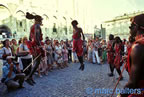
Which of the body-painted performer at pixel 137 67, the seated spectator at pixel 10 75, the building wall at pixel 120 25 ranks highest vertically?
the building wall at pixel 120 25

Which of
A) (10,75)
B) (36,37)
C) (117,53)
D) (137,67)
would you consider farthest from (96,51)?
(137,67)

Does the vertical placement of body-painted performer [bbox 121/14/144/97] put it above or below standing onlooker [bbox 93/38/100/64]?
above

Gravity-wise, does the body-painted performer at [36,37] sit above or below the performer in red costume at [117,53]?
above

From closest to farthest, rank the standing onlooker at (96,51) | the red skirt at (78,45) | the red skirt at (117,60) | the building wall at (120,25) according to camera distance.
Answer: the red skirt at (78,45) → the red skirt at (117,60) → the standing onlooker at (96,51) → the building wall at (120,25)

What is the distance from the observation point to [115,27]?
37.5m

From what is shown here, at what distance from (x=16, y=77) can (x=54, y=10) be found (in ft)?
80.5

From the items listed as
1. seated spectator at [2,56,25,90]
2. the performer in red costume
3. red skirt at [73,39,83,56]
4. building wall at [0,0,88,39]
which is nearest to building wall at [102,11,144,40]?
building wall at [0,0,88,39]

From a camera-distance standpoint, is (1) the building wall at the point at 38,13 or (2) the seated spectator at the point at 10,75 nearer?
(2) the seated spectator at the point at 10,75

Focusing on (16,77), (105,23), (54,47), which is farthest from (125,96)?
(105,23)

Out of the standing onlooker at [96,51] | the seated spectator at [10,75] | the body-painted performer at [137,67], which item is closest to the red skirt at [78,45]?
the seated spectator at [10,75]

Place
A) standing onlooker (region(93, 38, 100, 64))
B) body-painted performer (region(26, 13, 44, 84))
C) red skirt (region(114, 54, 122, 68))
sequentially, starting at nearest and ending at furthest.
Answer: body-painted performer (region(26, 13, 44, 84))
red skirt (region(114, 54, 122, 68))
standing onlooker (region(93, 38, 100, 64))

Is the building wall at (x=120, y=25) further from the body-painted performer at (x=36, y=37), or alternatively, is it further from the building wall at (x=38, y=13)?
the body-painted performer at (x=36, y=37)

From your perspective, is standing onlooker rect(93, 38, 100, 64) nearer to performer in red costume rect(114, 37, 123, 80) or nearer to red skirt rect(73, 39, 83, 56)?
performer in red costume rect(114, 37, 123, 80)

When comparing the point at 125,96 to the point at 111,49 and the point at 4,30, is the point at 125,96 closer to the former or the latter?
the point at 111,49
